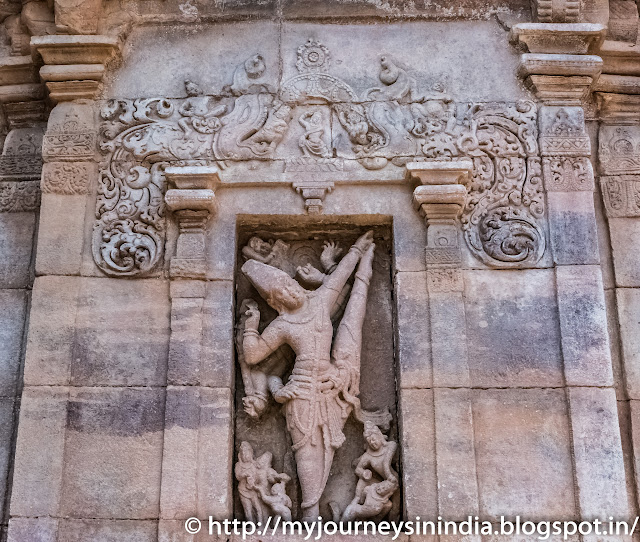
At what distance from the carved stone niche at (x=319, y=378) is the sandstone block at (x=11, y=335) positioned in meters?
1.66

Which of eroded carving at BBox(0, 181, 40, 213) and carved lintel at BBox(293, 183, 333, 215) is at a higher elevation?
eroded carving at BBox(0, 181, 40, 213)

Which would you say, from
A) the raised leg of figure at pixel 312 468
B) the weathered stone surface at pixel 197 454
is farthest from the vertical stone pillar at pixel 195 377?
the raised leg of figure at pixel 312 468

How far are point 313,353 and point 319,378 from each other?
0.18m

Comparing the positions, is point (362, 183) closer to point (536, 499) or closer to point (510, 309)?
point (510, 309)

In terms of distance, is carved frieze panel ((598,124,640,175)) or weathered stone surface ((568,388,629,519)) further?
carved frieze panel ((598,124,640,175))

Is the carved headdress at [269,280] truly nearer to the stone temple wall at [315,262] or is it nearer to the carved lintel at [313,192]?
the stone temple wall at [315,262]

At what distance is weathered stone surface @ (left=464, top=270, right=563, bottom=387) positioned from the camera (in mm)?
5727

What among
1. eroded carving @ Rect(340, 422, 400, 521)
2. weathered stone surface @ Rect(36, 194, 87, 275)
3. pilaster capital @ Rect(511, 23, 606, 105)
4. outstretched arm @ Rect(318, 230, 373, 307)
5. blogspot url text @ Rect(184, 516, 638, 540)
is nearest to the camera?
blogspot url text @ Rect(184, 516, 638, 540)

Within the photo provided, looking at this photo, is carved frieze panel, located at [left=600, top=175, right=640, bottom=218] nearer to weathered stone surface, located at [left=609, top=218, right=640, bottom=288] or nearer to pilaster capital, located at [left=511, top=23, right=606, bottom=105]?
weathered stone surface, located at [left=609, top=218, right=640, bottom=288]

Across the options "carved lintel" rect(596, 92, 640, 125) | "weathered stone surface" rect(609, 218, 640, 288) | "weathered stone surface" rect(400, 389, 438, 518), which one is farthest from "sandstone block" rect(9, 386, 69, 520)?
"carved lintel" rect(596, 92, 640, 125)

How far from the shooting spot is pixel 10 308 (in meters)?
6.37

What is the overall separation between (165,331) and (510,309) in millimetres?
2448

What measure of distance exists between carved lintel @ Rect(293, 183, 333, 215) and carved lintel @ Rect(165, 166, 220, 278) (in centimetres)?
62

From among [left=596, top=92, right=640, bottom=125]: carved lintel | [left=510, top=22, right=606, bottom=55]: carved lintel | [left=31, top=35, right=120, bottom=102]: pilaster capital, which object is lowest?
[left=596, top=92, right=640, bottom=125]: carved lintel
